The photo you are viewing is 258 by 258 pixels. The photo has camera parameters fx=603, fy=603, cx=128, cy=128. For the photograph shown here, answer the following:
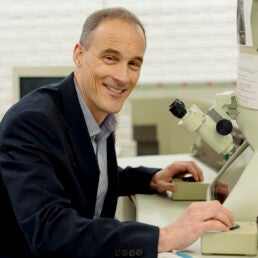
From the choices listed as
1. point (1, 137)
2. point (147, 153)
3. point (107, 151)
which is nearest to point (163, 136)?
point (147, 153)

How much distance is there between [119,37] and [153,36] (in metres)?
1.87

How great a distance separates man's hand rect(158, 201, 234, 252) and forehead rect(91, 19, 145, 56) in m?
0.52

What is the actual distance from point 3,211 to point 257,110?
2.48 ft

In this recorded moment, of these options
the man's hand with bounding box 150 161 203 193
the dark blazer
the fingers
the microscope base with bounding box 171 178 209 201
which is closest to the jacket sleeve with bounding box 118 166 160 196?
the man's hand with bounding box 150 161 203 193

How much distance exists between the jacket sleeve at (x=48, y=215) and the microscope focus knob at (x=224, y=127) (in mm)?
411

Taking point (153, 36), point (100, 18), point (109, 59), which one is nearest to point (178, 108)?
point (109, 59)

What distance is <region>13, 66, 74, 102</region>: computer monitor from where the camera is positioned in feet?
9.05

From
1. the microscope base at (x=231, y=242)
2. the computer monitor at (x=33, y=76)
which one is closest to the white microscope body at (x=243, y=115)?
the microscope base at (x=231, y=242)

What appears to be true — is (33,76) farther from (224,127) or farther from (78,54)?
(224,127)

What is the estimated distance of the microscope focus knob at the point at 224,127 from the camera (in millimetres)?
1705

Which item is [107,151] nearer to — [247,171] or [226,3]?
[247,171]

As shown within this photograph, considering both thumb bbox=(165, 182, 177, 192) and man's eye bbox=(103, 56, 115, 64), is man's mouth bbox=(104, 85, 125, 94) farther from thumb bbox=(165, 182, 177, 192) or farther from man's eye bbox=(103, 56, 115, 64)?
thumb bbox=(165, 182, 177, 192)

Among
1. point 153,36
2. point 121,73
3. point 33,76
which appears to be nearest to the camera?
point 121,73

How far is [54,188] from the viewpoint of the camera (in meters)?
1.49
